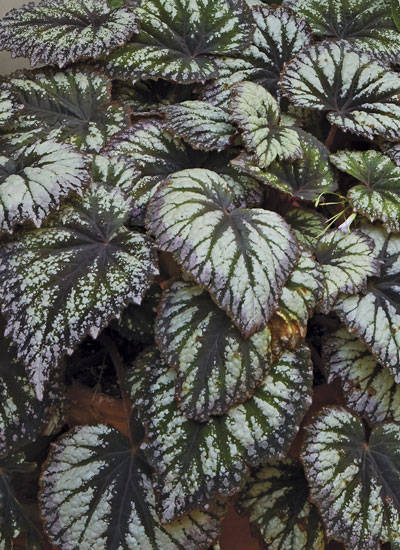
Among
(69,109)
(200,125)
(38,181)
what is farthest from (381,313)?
(69,109)

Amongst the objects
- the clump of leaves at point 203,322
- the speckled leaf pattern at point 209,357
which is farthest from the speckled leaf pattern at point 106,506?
the speckled leaf pattern at point 209,357

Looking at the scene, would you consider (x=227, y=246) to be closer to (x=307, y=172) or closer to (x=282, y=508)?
(x=307, y=172)

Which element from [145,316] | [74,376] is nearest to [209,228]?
[145,316]

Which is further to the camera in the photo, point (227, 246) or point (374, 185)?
point (374, 185)

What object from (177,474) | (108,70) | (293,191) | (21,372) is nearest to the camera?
(177,474)

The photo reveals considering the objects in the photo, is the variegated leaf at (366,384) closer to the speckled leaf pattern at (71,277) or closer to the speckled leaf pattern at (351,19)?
the speckled leaf pattern at (71,277)

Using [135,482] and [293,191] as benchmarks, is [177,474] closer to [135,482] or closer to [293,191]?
[135,482]
